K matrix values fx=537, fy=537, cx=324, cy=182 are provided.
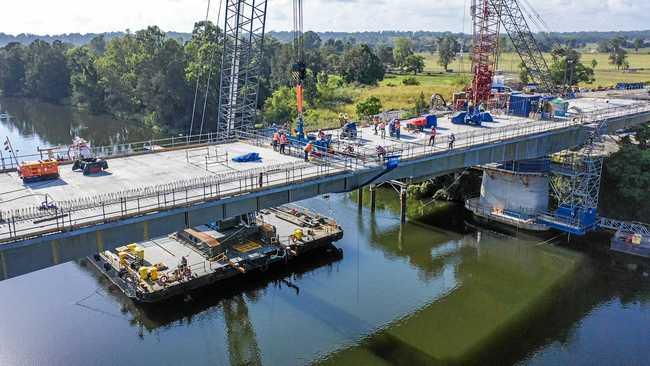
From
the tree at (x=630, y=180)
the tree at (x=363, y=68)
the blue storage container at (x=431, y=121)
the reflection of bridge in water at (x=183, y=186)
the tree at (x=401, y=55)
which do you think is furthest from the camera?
the tree at (x=401, y=55)

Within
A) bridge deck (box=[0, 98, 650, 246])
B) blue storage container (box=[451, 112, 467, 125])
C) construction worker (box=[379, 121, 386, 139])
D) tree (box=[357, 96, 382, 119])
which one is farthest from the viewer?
tree (box=[357, 96, 382, 119])

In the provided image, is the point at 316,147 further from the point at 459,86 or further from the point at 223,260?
the point at 459,86

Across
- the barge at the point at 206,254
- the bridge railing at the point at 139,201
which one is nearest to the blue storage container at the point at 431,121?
the barge at the point at 206,254

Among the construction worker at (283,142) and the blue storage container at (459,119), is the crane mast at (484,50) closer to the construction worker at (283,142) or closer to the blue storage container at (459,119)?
the blue storage container at (459,119)

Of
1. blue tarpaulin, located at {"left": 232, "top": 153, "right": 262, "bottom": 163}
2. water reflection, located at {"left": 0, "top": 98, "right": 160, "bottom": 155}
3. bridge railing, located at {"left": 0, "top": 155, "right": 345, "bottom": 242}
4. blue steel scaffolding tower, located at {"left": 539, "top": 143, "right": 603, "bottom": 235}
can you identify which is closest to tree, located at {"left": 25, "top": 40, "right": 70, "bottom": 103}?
water reflection, located at {"left": 0, "top": 98, "right": 160, "bottom": 155}

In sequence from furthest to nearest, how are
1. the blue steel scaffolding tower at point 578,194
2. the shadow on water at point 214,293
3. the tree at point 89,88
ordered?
the tree at point 89,88, the blue steel scaffolding tower at point 578,194, the shadow on water at point 214,293

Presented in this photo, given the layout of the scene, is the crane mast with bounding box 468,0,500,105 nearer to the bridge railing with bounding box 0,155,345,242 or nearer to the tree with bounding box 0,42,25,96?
the bridge railing with bounding box 0,155,345,242
